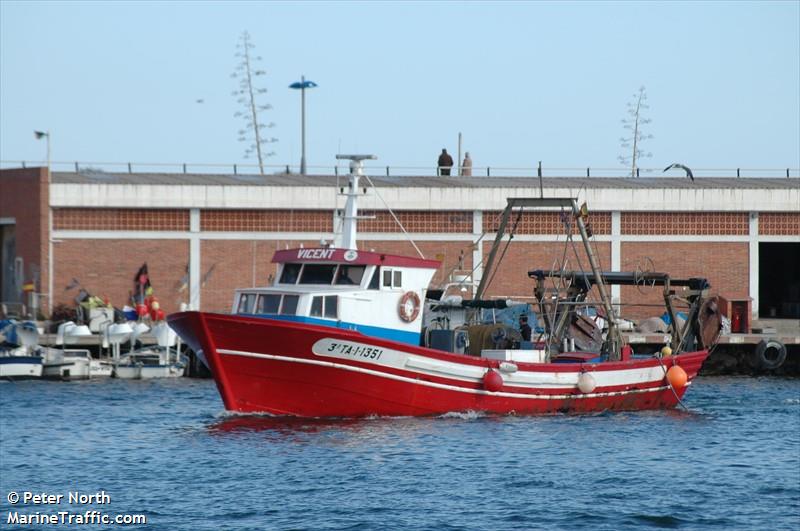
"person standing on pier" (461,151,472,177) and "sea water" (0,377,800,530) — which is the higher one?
"person standing on pier" (461,151,472,177)

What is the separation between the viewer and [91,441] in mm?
30984

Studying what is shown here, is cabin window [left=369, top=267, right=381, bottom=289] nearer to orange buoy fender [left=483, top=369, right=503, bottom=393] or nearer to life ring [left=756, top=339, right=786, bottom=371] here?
orange buoy fender [left=483, top=369, right=503, bottom=393]

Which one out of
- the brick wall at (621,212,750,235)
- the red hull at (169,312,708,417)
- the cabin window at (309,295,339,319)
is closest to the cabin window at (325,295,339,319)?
the cabin window at (309,295,339,319)

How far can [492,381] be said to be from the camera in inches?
1315

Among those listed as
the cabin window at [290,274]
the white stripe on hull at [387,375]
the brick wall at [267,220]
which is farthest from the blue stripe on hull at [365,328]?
the brick wall at [267,220]

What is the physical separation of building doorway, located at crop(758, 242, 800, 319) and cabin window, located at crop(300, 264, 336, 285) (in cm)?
3666

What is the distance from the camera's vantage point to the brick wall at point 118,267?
55.7m

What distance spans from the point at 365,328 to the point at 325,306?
119cm

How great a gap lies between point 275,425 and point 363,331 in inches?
127

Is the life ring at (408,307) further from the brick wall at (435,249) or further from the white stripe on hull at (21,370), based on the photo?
the brick wall at (435,249)

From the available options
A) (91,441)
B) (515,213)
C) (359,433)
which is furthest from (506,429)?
(515,213)

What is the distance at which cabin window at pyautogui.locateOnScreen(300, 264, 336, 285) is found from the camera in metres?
33.8

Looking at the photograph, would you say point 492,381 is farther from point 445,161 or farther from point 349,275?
point 445,161

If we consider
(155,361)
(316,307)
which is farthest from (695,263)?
(316,307)
